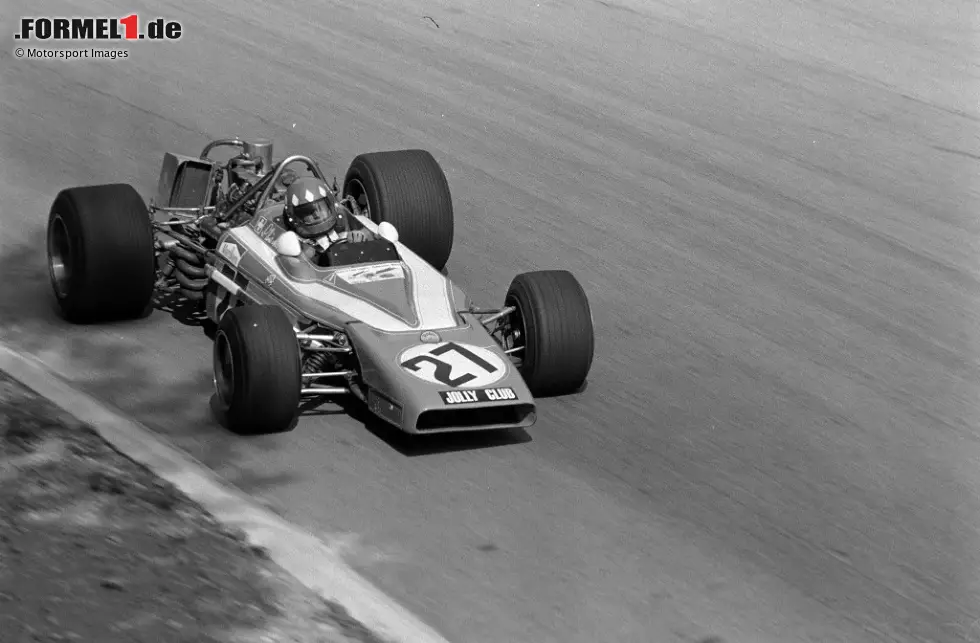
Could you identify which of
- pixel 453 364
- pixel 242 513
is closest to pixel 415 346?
pixel 453 364

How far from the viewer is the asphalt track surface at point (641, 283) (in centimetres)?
820

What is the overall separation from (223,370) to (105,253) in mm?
1430

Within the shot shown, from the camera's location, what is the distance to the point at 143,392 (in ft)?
32.3

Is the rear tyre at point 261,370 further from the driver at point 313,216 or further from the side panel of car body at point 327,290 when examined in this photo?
the driver at point 313,216

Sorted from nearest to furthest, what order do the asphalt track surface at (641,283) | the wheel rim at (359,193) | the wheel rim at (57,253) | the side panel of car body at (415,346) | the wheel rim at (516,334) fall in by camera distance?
the asphalt track surface at (641,283)
the side panel of car body at (415,346)
the wheel rim at (516,334)
the wheel rim at (57,253)
the wheel rim at (359,193)

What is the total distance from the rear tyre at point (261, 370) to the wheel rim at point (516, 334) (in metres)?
1.54

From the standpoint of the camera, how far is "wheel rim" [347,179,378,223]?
38.6ft

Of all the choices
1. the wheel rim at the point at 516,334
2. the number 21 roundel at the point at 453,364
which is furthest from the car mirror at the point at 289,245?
the wheel rim at the point at 516,334

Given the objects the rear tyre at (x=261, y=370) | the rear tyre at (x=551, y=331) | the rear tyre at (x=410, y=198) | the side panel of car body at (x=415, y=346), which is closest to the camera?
the rear tyre at (x=261, y=370)

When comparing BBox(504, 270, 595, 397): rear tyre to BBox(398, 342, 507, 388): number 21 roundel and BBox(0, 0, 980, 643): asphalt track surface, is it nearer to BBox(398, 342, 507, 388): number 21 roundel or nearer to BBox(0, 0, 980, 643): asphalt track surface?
BBox(0, 0, 980, 643): asphalt track surface

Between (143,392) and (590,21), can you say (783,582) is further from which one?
(590,21)

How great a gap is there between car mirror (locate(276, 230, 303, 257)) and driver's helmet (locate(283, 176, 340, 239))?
0.22 meters

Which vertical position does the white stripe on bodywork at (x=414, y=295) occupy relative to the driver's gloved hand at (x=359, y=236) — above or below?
below

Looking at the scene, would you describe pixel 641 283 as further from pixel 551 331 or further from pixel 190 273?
pixel 190 273
